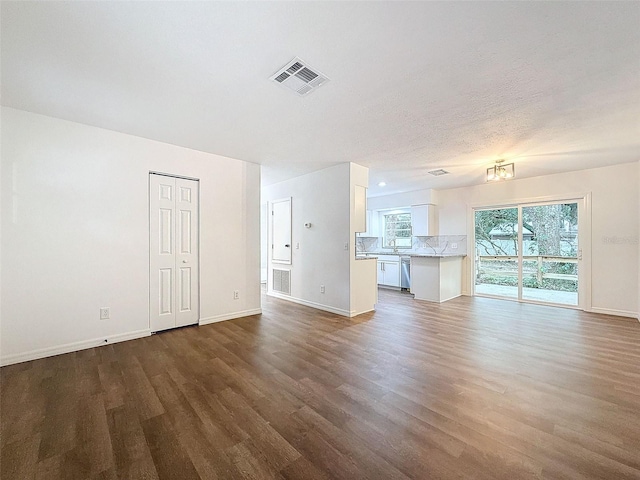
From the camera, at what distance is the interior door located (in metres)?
5.61

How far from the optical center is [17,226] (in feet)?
8.91

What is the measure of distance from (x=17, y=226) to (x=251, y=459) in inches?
129

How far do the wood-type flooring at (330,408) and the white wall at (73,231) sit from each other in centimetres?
33

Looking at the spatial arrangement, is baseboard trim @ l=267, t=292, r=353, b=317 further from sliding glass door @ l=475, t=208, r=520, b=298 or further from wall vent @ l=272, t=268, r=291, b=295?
sliding glass door @ l=475, t=208, r=520, b=298

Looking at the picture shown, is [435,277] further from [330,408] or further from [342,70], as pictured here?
[342,70]

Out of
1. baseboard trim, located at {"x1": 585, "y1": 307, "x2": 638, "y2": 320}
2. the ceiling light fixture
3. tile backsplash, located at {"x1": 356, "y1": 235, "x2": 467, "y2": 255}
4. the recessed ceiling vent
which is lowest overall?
baseboard trim, located at {"x1": 585, "y1": 307, "x2": 638, "y2": 320}

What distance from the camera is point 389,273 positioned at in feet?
23.6

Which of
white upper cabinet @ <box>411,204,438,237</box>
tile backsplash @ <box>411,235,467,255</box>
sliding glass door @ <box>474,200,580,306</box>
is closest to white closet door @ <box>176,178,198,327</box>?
white upper cabinet @ <box>411,204,438,237</box>

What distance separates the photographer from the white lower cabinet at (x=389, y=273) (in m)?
7.02

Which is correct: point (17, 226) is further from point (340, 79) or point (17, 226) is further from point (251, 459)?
point (340, 79)

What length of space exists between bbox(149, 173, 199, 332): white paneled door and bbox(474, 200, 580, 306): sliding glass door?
595 centimetres

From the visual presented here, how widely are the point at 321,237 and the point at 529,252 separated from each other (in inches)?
170

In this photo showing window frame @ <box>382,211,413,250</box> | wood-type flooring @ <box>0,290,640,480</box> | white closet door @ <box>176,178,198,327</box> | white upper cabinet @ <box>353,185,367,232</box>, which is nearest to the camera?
wood-type flooring @ <box>0,290,640,480</box>

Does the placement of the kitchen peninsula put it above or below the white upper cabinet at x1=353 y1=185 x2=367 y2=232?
below
